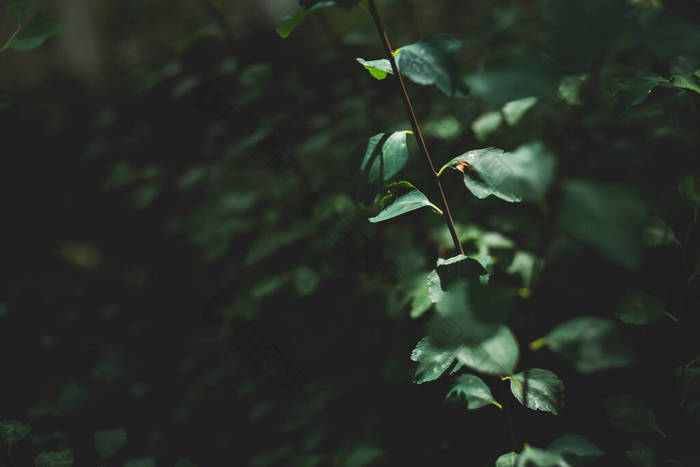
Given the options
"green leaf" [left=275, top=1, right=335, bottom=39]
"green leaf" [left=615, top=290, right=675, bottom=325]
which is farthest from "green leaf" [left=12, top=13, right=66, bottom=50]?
"green leaf" [left=615, top=290, right=675, bottom=325]

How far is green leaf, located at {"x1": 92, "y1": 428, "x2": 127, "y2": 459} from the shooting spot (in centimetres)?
76

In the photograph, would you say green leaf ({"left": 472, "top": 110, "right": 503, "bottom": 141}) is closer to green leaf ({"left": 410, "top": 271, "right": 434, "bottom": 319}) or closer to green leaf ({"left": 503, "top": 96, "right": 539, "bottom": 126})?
green leaf ({"left": 503, "top": 96, "right": 539, "bottom": 126})

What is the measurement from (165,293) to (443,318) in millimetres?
1464

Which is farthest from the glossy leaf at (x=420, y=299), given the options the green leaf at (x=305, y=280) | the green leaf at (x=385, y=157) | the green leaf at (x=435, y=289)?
the green leaf at (x=305, y=280)

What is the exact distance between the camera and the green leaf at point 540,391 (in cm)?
54

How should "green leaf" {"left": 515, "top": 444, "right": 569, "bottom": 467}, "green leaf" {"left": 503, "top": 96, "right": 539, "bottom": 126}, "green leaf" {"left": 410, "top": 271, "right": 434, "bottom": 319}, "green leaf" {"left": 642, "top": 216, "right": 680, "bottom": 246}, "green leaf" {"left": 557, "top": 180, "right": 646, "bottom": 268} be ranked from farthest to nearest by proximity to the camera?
"green leaf" {"left": 503, "top": 96, "right": 539, "bottom": 126} → "green leaf" {"left": 410, "top": 271, "right": 434, "bottom": 319} → "green leaf" {"left": 642, "top": 216, "right": 680, "bottom": 246} → "green leaf" {"left": 515, "top": 444, "right": 569, "bottom": 467} → "green leaf" {"left": 557, "top": 180, "right": 646, "bottom": 268}

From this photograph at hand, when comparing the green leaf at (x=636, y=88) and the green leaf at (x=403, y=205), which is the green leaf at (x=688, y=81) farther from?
the green leaf at (x=403, y=205)

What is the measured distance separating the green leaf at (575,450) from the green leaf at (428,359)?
6.3 inches

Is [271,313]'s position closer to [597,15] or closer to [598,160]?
[598,160]

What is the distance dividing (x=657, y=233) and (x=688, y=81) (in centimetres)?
23

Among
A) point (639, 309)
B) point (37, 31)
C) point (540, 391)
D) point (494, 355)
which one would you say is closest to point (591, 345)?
point (494, 355)

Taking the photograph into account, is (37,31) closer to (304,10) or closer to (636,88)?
(304,10)

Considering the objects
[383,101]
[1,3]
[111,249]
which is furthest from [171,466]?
[1,3]

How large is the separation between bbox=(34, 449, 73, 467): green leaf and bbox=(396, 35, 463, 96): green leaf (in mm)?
805
